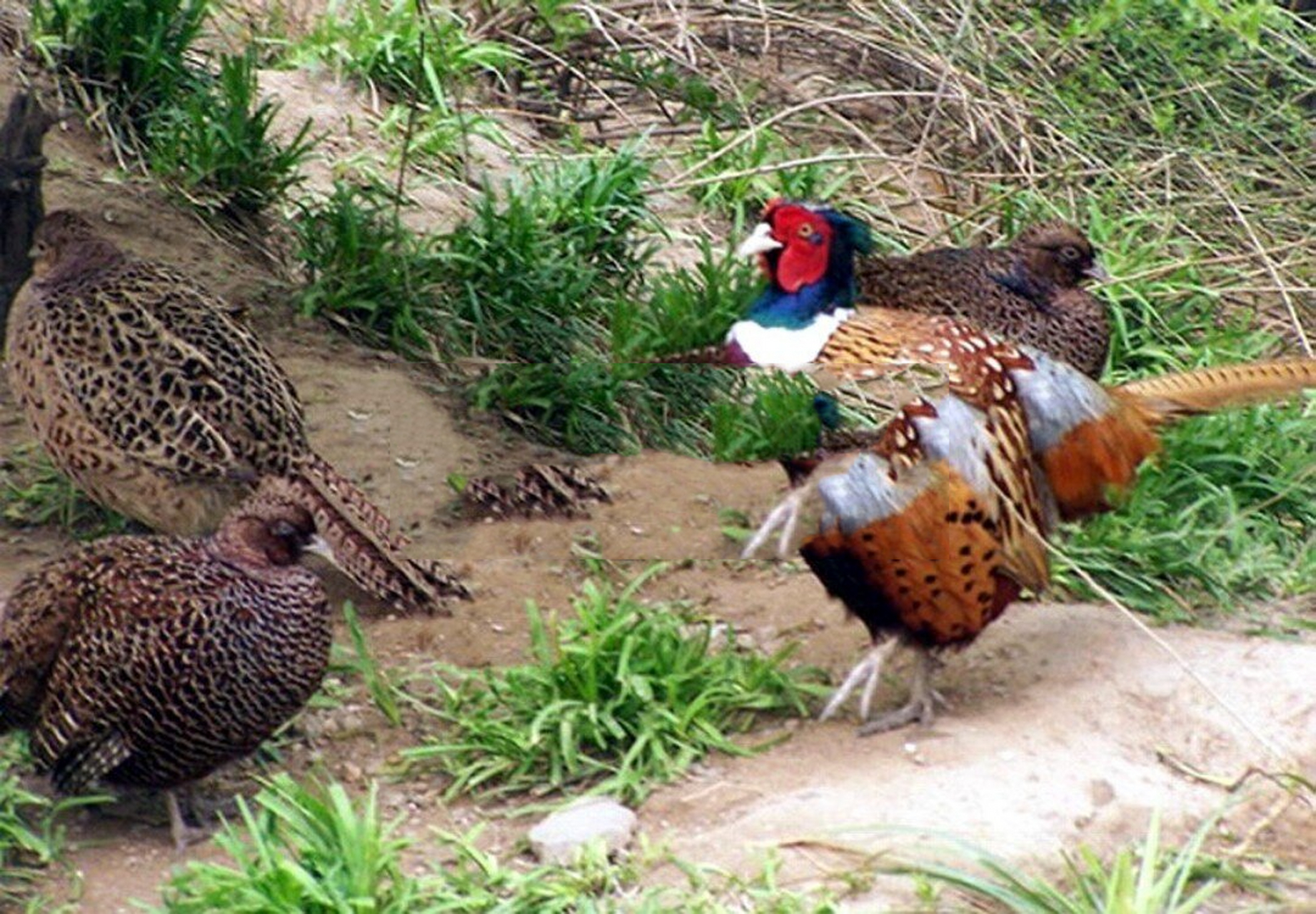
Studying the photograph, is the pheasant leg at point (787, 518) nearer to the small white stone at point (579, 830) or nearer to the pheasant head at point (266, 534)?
the small white stone at point (579, 830)

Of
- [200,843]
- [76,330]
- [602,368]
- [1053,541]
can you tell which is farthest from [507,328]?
[200,843]

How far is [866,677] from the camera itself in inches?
185

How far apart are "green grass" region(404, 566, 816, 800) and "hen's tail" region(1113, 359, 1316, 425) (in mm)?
1042

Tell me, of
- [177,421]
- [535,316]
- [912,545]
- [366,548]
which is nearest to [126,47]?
[535,316]

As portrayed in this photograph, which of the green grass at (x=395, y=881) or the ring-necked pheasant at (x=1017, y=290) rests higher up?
Result: the ring-necked pheasant at (x=1017, y=290)

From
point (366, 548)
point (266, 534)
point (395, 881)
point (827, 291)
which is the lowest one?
point (395, 881)

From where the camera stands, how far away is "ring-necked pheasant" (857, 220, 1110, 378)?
6395 millimetres

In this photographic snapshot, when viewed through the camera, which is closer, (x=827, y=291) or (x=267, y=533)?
(x=267, y=533)

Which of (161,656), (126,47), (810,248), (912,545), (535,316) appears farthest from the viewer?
(126,47)

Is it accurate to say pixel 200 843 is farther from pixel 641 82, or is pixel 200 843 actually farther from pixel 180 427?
pixel 641 82

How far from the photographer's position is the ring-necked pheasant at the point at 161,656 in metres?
4.24

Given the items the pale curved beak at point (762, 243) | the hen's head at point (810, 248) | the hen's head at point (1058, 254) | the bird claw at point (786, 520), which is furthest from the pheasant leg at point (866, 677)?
the hen's head at point (1058, 254)

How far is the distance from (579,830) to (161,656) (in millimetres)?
903

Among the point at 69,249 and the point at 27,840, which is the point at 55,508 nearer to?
the point at 69,249
